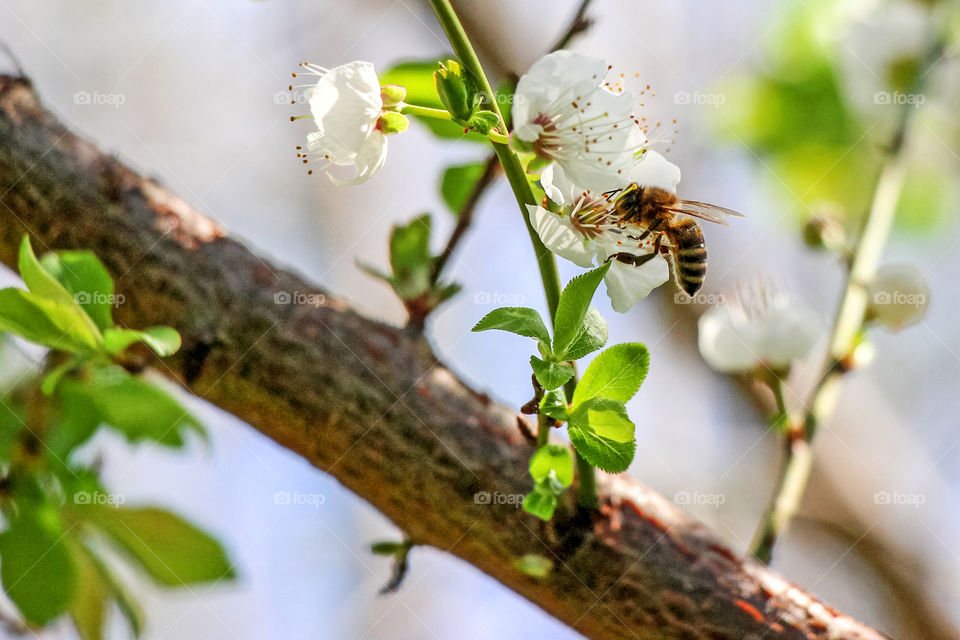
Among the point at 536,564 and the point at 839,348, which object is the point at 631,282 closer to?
the point at 536,564

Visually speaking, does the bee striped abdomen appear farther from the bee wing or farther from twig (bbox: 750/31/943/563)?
twig (bbox: 750/31/943/563)

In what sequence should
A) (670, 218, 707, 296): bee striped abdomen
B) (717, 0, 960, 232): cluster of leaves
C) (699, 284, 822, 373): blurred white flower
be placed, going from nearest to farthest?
(670, 218, 707, 296): bee striped abdomen, (699, 284, 822, 373): blurred white flower, (717, 0, 960, 232): cluster of leaves

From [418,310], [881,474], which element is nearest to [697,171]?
[881,474]

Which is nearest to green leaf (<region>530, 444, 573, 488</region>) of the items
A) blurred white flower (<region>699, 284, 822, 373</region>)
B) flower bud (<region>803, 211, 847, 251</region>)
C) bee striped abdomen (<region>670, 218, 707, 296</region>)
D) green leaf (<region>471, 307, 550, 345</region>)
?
green leaf (<region>471, 307, 550, 345</region>)

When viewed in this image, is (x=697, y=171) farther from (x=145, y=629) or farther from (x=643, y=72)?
(x=145, y=629)

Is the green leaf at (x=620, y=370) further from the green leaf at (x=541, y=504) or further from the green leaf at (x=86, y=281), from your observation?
the green leaf at (x=86, y=281)

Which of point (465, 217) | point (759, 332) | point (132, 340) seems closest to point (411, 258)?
point (465, 217)
